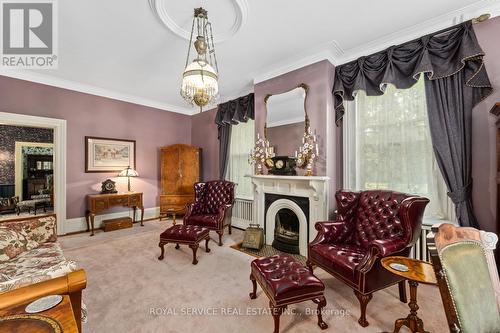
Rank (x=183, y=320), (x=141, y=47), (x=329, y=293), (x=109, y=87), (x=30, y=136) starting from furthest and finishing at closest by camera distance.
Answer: (x=30, y=136), (x=109, y=87), (x=141, y=47), (x=329, y=293), (x=183, y=320)

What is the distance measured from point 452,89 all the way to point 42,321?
3753 millimetres

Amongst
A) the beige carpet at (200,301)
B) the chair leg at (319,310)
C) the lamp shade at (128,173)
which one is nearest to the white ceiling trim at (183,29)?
the chair leg at (319,310)

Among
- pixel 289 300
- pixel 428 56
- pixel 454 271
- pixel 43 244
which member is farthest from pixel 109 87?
pixel 454 271

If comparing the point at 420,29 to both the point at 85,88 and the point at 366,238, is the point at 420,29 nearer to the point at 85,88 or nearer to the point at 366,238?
the point at 366,238

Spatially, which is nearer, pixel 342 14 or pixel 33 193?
pixel 342 14

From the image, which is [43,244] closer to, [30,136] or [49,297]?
[49,297]

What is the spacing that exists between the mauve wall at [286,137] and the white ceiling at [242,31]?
0.94 meters

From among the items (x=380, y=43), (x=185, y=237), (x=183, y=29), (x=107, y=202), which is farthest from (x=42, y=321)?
(x=107, y=202)

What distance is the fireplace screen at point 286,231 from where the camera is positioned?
336cm

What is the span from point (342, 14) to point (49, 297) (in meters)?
3.34

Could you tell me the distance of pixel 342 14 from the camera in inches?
94.8

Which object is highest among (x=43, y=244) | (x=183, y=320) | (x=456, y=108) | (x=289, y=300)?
(x=456, y=108)

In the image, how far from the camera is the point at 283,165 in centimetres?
345

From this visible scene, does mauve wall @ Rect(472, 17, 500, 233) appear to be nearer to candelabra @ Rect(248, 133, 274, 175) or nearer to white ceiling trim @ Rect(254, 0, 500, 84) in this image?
white ceiling trim @ Rect(254, 0, 500, 84)
